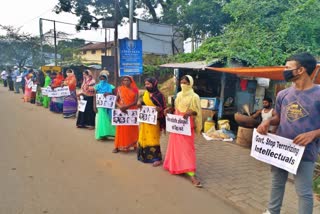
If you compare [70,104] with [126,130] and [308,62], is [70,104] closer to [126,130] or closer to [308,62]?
[126,130]

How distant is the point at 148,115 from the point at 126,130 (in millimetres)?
1115

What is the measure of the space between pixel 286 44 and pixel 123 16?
1630cm

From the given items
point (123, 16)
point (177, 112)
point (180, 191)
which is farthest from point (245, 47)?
point (123, 16)

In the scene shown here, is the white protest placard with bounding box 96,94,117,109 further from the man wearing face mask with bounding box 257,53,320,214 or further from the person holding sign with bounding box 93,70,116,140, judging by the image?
the man wearing face mask with bounding box 257,53,320,214

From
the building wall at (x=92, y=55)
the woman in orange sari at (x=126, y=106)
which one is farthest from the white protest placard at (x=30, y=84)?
the building wall at (x=92, y=55)

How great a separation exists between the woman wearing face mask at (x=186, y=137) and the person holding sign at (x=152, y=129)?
Answer: 52 centimetres

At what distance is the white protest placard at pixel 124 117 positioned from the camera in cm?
596

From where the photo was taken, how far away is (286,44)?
9.46m

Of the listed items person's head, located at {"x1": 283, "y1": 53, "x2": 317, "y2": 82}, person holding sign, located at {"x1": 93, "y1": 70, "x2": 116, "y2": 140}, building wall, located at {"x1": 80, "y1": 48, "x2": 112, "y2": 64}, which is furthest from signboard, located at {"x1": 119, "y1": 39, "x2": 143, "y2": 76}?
building wall, located at {"x1": 80, "y1": 48, "x2": 112, "y2": 64}

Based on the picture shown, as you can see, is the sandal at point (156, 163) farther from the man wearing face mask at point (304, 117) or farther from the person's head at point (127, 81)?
the man wearing face mask at point (304, 117)

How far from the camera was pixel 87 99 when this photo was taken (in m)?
8.53

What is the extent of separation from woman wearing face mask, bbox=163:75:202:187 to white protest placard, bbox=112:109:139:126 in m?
1.39

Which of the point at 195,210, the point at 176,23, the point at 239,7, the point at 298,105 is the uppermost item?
the point at 176,23

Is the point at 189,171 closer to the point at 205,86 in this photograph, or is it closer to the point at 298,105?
the point at 298,105
